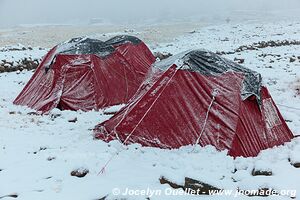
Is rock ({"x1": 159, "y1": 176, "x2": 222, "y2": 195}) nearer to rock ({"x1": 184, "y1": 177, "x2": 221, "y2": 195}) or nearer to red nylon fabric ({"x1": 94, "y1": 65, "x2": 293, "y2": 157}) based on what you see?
rock ({"x1": 184, "y1": 177, "x2": 221, "y2": 195})

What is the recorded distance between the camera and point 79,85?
33.7 feet

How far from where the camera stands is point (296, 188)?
223 inches

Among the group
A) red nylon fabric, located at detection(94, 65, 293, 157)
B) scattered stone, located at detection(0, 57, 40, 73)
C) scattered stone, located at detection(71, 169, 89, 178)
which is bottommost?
scattered stone, located at detection(0, 57, 40, 73)

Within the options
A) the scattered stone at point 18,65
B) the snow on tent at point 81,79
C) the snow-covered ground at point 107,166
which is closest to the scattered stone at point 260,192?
the snow-covered ground at point 107,166

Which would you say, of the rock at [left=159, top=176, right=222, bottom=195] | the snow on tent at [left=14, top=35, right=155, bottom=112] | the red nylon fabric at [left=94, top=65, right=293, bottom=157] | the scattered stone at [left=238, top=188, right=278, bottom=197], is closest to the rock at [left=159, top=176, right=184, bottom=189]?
the rock at [left=159, top=176, right=222, bottom=195]

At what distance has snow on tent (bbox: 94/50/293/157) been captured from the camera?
23.2ft

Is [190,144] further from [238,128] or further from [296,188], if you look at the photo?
[296,188]

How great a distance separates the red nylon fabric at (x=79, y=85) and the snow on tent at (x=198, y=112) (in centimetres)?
271

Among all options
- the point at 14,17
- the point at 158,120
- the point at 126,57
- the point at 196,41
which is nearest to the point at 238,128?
the point at 158,120

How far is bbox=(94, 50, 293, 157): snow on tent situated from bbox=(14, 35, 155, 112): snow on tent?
8.96ft

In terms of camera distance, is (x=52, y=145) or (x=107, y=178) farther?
(x=52, y=145)

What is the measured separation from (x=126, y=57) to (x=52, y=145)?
17.2 feet

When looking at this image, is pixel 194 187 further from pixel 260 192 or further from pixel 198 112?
pixel 198 112

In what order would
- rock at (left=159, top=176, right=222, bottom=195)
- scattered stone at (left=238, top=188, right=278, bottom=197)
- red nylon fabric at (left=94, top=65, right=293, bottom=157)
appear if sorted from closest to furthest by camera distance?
scattered stone at (left=238, top=188, right=278, bottom=197) → rock at (left=159, top=176, right=222, bottom=195) → red nylon fabric at (left=94, top=65, right=293, bottom=157)
